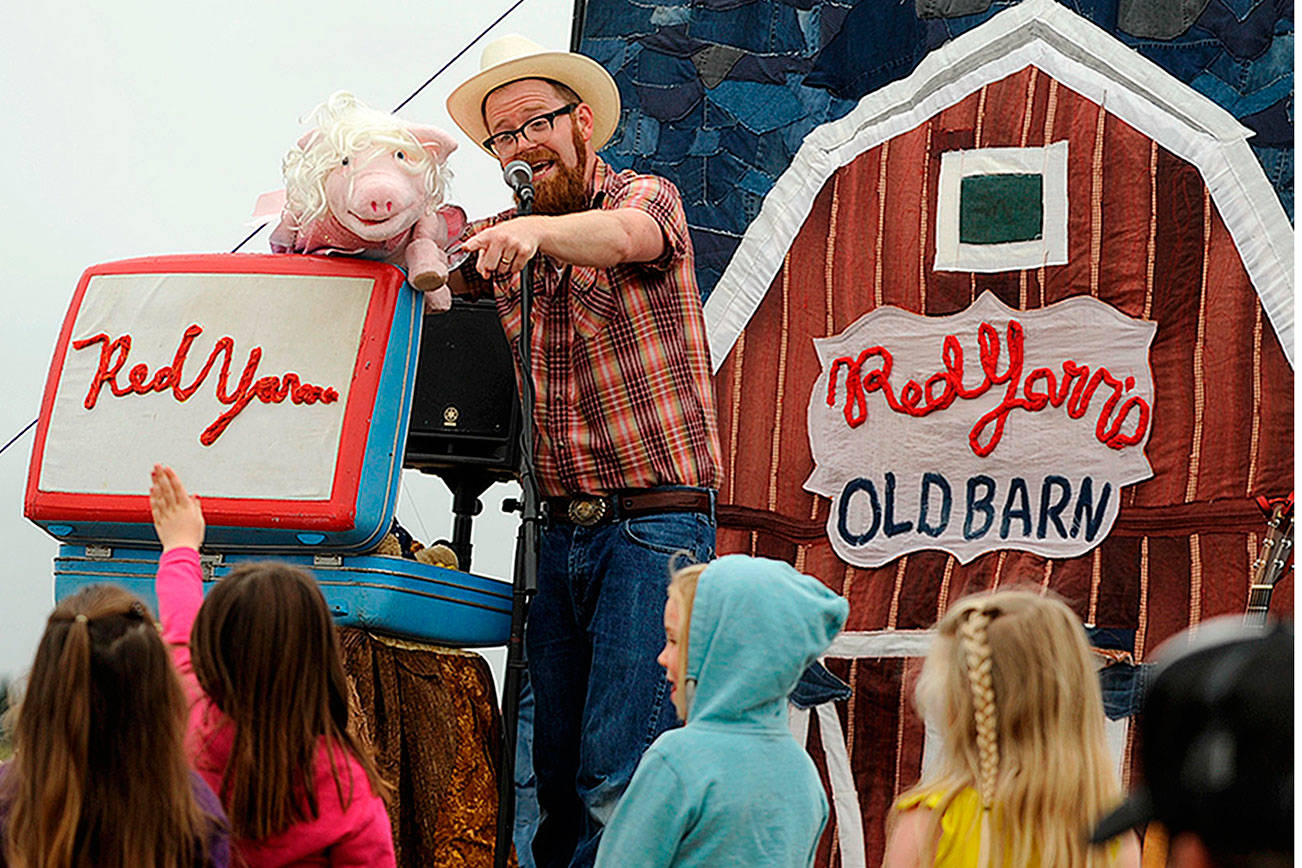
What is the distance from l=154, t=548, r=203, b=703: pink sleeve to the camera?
2047 millimetres

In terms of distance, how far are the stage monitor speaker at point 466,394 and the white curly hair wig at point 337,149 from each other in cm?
50

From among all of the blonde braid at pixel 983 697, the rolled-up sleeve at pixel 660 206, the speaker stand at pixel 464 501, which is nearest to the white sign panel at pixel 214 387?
the rolled-up sleeve at pixel 660 206

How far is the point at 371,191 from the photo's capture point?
8.23 feet

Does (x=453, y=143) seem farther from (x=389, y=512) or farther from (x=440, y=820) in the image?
(x=440, y=820)

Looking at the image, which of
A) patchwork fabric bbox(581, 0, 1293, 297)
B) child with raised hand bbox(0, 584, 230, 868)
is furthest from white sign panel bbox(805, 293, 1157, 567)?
child with raised hand bbox(0, 584, 230, 868)

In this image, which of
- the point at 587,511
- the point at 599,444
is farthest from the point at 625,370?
the point at 587,511

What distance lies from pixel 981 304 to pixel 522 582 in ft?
4.92

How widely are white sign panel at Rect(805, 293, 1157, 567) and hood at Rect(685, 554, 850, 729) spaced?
1.47 m

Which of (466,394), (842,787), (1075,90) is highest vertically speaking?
(1075,90)

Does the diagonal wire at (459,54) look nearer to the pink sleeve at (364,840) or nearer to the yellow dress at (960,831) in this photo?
the pink sleeve at (364,840)

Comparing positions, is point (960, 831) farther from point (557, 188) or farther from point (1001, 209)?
point (1001, 209)

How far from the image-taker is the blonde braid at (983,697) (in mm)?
1769

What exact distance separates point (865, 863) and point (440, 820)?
101cm

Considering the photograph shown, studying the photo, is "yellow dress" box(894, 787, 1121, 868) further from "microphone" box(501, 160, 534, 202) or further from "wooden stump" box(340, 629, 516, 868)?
"wooden stump" box(340, 629, 516, 868)
